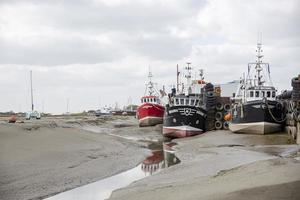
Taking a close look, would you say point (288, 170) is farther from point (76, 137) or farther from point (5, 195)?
point (76, 137)

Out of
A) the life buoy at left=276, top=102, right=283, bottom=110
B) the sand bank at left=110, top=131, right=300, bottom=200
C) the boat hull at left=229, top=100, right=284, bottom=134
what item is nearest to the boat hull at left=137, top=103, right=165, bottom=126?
the boat hull at left=229, top=100, right=284, bottom=134

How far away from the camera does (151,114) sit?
55.3 m

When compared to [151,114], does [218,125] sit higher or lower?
lower

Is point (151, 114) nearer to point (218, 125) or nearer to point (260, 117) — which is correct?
point (218, 125)

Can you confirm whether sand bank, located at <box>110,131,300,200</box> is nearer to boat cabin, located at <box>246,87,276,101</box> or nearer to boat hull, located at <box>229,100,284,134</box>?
boat hull, located at <box>229,100,284,134</box>

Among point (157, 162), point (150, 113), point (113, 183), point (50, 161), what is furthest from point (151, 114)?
point (113, 183)

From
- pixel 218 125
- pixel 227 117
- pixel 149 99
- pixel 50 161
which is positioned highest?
pixel 149 99

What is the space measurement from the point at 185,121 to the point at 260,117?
826 cm

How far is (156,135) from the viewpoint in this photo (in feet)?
155

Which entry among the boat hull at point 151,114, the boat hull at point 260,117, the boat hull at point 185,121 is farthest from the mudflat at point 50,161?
the boat hull at point 151,114

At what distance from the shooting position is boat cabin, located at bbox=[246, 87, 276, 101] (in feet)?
122

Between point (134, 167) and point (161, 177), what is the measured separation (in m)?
5.35

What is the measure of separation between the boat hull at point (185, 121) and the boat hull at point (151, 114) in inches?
555

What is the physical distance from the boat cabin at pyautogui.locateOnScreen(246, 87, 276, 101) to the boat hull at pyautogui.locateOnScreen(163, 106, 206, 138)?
5025 millimetres
